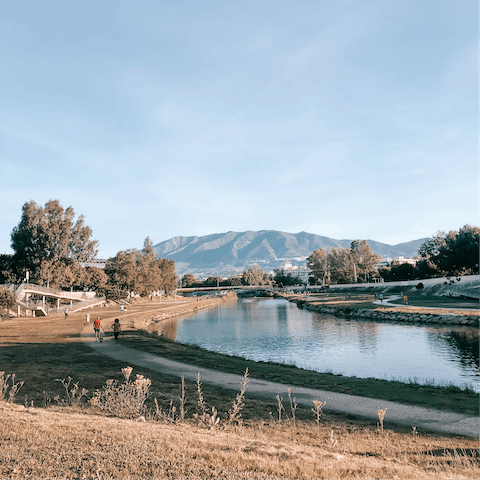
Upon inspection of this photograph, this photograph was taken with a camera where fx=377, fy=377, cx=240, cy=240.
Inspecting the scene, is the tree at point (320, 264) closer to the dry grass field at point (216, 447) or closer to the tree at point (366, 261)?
the tree at point (366, 261)

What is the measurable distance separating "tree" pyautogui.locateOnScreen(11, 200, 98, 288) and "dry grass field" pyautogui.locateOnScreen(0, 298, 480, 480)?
57426 mm

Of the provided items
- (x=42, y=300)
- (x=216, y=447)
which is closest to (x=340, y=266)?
(x=42, y=300)

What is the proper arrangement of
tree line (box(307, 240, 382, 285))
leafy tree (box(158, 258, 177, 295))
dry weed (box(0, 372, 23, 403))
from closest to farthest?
dry weed (box(0, 372, 23, 403)), leafy tree (box(158, 258, 177, 295)), tree line (box(307, 240, 382, 285))

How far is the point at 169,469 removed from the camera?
6.26 meters

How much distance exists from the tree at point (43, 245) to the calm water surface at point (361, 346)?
26.5 metres

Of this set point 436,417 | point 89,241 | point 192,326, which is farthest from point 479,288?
point 89,241

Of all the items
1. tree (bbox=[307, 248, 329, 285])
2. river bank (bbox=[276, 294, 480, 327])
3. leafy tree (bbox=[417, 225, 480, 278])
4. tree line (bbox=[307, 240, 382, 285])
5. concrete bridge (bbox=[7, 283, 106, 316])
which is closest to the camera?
river bank (bbox=[276, 294, 480, 327])

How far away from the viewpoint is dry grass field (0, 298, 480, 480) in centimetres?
625

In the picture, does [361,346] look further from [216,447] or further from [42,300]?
[42,300]

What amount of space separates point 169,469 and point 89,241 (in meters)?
77.8

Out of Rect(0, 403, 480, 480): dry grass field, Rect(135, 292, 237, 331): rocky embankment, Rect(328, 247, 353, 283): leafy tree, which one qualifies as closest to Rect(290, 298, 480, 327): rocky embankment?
Rect(135, 292, 237, 331): rocky embankment

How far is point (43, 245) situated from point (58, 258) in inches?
135

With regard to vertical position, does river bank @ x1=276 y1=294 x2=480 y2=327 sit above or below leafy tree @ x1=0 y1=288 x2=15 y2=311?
below

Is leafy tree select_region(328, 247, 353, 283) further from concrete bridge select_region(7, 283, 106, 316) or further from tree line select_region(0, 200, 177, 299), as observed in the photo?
concrete bridge select_region(7, 283, 106, 316)
